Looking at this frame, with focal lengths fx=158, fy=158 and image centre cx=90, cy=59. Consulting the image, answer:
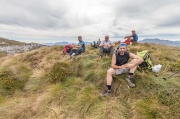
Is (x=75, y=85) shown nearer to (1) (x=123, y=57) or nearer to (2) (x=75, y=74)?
(2) (x=75, y=74)

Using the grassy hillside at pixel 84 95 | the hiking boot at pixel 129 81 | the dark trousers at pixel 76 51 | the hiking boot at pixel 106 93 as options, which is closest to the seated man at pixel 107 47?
the grassy hillside at pixel 84 95

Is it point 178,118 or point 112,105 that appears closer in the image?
point 178,118

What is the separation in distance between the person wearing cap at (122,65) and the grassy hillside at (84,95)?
304 mm

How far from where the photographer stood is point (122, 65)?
24.7ft

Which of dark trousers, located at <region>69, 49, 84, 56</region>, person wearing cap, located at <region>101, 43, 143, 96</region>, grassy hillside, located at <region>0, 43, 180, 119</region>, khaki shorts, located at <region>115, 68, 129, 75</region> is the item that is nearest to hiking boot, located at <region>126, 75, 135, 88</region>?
person wearing cap, located at <region>101, 43, 143, 96</region>

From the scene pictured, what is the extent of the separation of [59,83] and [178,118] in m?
5.62

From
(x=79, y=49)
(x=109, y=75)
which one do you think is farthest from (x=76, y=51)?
(x=109, y=75)

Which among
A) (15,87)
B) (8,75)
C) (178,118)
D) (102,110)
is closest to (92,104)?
(102,110)

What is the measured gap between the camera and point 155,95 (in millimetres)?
6586

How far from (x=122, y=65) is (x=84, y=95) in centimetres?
227

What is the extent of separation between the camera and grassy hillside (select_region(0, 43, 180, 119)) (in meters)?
6.06

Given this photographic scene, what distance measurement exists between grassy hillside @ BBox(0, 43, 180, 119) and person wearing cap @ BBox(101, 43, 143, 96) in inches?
12.0

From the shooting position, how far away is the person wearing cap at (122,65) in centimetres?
726

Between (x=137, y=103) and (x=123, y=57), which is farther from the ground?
(x=123, y=57)
